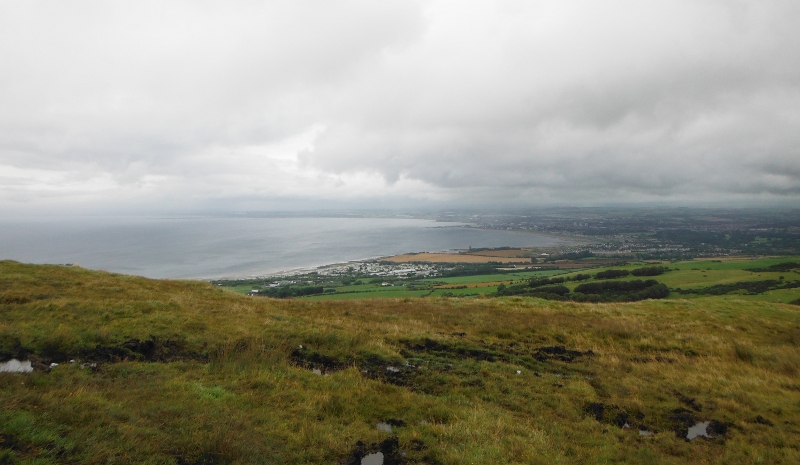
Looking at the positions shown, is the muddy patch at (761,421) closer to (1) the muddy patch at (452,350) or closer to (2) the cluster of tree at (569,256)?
(1) the muddy patch at (452,350)

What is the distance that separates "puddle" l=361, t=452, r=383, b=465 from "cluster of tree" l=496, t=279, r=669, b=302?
39240mm

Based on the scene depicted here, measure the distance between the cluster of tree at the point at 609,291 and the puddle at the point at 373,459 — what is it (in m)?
39.2

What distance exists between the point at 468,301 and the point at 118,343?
18.5 meters

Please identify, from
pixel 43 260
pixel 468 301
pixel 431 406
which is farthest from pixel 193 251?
pixel 431 406

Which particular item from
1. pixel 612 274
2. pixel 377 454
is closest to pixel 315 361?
pixel 377 454

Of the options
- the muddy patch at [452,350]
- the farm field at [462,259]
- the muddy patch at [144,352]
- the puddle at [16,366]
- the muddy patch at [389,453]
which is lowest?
the farm field at [462,259]

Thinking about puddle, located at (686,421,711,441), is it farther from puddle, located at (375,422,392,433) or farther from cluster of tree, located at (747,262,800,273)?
cluster of tree, located at (747,262,800,273)

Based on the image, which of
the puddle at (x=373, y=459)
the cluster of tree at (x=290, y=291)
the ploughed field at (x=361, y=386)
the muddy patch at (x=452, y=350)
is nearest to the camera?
the ploughed field at (x=361, y=386)

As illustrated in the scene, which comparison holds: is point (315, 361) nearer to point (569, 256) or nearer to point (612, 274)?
point (612, 274)

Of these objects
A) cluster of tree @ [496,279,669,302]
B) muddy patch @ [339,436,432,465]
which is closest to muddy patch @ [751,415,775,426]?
muddy patch @ [339,436,432,465]

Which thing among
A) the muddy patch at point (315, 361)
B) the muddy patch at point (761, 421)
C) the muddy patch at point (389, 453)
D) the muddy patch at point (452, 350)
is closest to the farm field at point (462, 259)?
the muddy patch at point (452, 350)

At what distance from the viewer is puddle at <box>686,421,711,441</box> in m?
8.13

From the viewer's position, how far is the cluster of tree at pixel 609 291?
139ft

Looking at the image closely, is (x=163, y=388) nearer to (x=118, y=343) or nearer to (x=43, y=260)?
(x=118, y=343)
